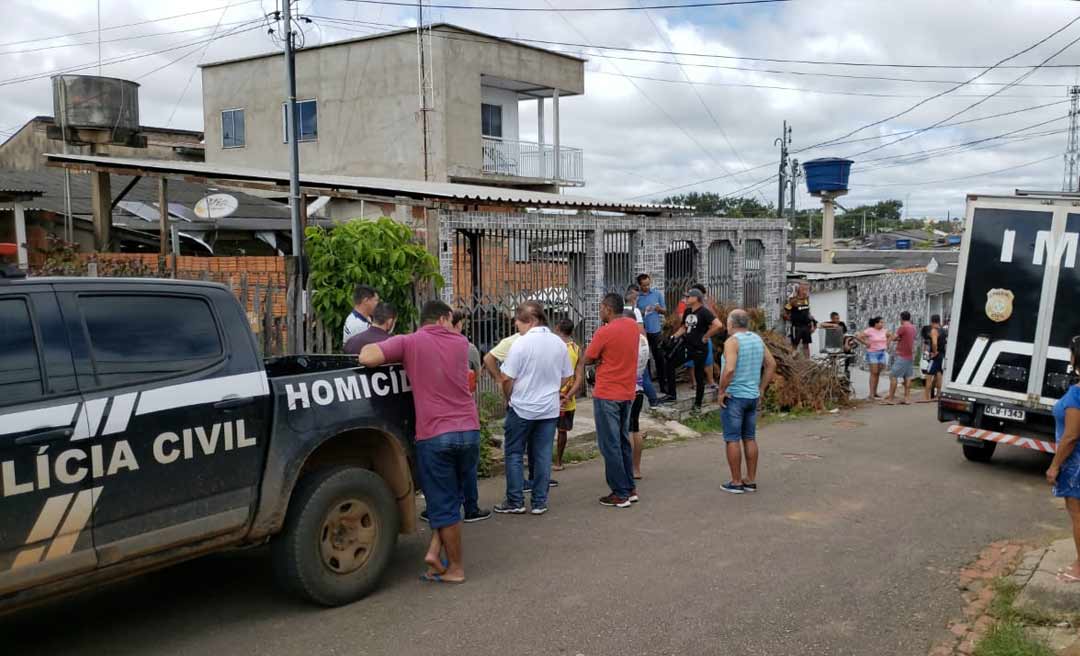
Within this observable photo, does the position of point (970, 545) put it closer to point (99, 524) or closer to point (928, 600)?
point (928, 600)

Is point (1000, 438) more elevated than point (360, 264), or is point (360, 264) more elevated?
point (360, 264)

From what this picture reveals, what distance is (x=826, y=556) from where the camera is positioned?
657 cm

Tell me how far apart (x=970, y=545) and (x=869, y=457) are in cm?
355

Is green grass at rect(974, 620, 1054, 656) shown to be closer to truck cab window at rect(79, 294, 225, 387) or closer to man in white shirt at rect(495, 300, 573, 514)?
man in white shirt at rect(495, 300, 573, 514)

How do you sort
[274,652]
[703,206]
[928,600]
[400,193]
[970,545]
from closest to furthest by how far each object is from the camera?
[274,652] → [928,600] → [970,545] → [400,193] → [703,206]

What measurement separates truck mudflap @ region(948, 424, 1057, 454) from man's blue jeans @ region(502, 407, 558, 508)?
516cm

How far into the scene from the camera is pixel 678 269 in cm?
1616

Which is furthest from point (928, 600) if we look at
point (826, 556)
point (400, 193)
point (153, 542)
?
point (400, 193)

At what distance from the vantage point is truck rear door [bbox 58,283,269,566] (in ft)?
14.5

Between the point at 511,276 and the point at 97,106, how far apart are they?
15808 mm

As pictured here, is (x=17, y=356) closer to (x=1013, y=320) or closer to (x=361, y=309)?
(x=361, y=309)

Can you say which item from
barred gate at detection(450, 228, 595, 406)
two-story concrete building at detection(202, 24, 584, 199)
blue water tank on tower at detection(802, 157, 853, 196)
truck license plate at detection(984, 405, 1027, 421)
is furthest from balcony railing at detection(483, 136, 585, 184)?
truck license plate at detection(984, 405, 1027, 421)

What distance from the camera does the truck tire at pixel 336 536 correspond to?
17.2 feet

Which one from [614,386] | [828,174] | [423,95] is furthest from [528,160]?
[614,386]
